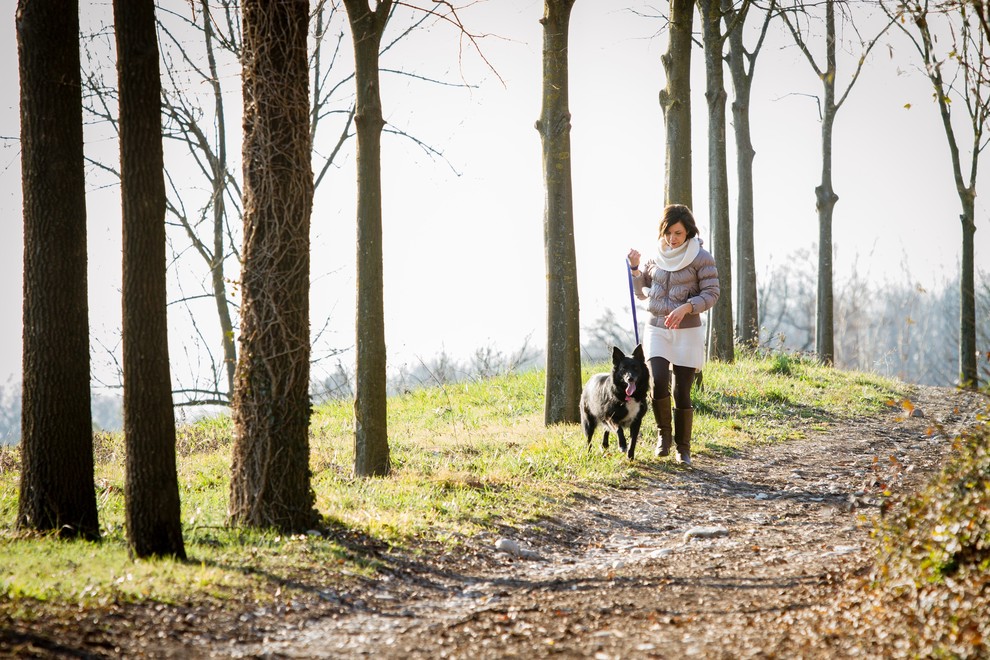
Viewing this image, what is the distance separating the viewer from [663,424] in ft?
29.2

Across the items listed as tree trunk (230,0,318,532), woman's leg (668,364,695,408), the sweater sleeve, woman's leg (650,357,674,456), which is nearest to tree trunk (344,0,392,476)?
tree trunk (230,0,318,532)

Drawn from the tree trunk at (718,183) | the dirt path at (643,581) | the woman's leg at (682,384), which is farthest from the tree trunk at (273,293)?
the tree trunk at (718,183)

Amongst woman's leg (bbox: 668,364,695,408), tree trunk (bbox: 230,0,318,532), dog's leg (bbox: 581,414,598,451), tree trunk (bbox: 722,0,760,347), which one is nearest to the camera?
tree trunk (bbox: 230,0,318,532)

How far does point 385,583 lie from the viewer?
541 centimetres

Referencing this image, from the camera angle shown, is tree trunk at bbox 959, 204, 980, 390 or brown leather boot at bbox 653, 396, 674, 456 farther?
tree trunk at bbox 959, 204, 980, 390

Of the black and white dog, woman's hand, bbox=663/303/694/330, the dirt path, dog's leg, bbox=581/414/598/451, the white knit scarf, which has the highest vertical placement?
the white knit scarf

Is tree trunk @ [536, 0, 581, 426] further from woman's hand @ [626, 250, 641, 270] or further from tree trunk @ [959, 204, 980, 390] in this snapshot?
tree trunk @ [959, 204, 980, 390]

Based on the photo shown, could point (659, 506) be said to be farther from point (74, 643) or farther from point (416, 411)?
point (416, 411)

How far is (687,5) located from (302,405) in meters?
9.15

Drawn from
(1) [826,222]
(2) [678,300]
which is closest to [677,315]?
Answer: (2) [678,300]

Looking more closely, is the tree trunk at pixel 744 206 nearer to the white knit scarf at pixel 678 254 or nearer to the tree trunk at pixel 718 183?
the tree trunk at pixel 718 183

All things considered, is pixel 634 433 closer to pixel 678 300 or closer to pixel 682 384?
pixel 682 384

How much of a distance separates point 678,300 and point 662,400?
1.05m

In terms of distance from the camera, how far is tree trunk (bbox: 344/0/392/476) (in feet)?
26.7
